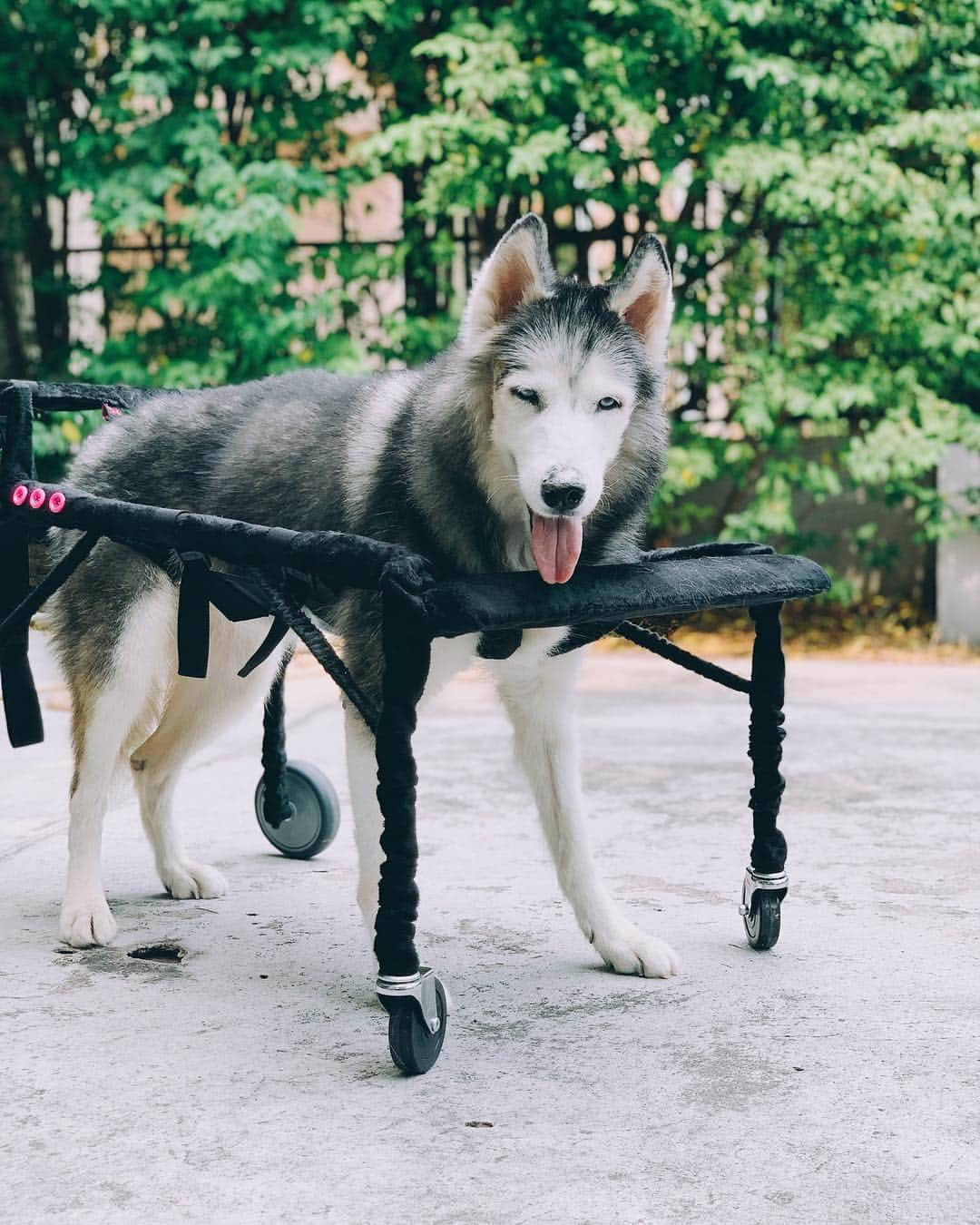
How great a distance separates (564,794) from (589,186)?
24.4 ft

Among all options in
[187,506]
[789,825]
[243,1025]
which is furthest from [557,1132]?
[789,825]

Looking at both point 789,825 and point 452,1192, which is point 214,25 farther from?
point 452,1192

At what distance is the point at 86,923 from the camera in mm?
3656

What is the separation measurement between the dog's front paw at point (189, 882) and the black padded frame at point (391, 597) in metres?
0.61

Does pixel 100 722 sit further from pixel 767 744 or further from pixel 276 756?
pixel 767 744

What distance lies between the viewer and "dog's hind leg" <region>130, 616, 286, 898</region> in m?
4.19

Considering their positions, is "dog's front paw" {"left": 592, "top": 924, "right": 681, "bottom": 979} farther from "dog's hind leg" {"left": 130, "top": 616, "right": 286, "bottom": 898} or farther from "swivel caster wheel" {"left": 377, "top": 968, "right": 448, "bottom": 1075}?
"dog's hind leg" {"left": 130, "top": 616, "right": 286, "bottom": 898}

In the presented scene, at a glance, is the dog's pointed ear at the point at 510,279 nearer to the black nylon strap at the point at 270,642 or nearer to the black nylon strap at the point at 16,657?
the black nylon strap at the point at 270,642

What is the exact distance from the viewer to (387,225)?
11.0 m

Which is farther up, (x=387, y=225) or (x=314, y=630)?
(x=387, y=225)

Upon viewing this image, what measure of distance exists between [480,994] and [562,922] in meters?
0.59

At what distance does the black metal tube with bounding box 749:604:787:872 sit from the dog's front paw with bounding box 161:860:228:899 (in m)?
1.57

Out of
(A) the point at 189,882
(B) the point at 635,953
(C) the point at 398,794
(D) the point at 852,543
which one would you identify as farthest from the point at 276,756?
(D) the point at 852,543

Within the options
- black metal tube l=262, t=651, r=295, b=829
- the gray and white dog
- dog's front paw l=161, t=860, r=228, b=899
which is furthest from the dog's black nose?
dog's front paw l=161, t=860, r=228, b=899
